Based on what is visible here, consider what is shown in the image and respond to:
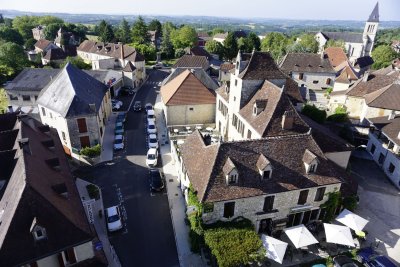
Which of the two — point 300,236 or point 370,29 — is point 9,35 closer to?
point 300,236

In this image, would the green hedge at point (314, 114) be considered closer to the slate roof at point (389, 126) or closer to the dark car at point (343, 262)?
the slate roof at point (389, 126)

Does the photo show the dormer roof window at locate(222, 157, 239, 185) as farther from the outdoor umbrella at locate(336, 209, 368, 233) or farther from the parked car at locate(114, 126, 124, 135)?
the parked car at locate(114, 126, 124, 135)

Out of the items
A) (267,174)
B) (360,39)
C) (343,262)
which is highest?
(360,39)

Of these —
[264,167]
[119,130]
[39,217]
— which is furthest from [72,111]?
[264,167]

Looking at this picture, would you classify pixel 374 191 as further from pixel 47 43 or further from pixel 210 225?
pixel 47 43

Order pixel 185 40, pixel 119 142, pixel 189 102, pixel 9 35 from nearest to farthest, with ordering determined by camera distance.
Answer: pixel 119 142 → pixel 189 102 → pixel 9 35 → pixel 185 40

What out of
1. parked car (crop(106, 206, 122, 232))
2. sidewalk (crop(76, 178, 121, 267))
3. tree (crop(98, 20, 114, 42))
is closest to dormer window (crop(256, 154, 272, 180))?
parked car (crop(106, 206, 122, 232))
